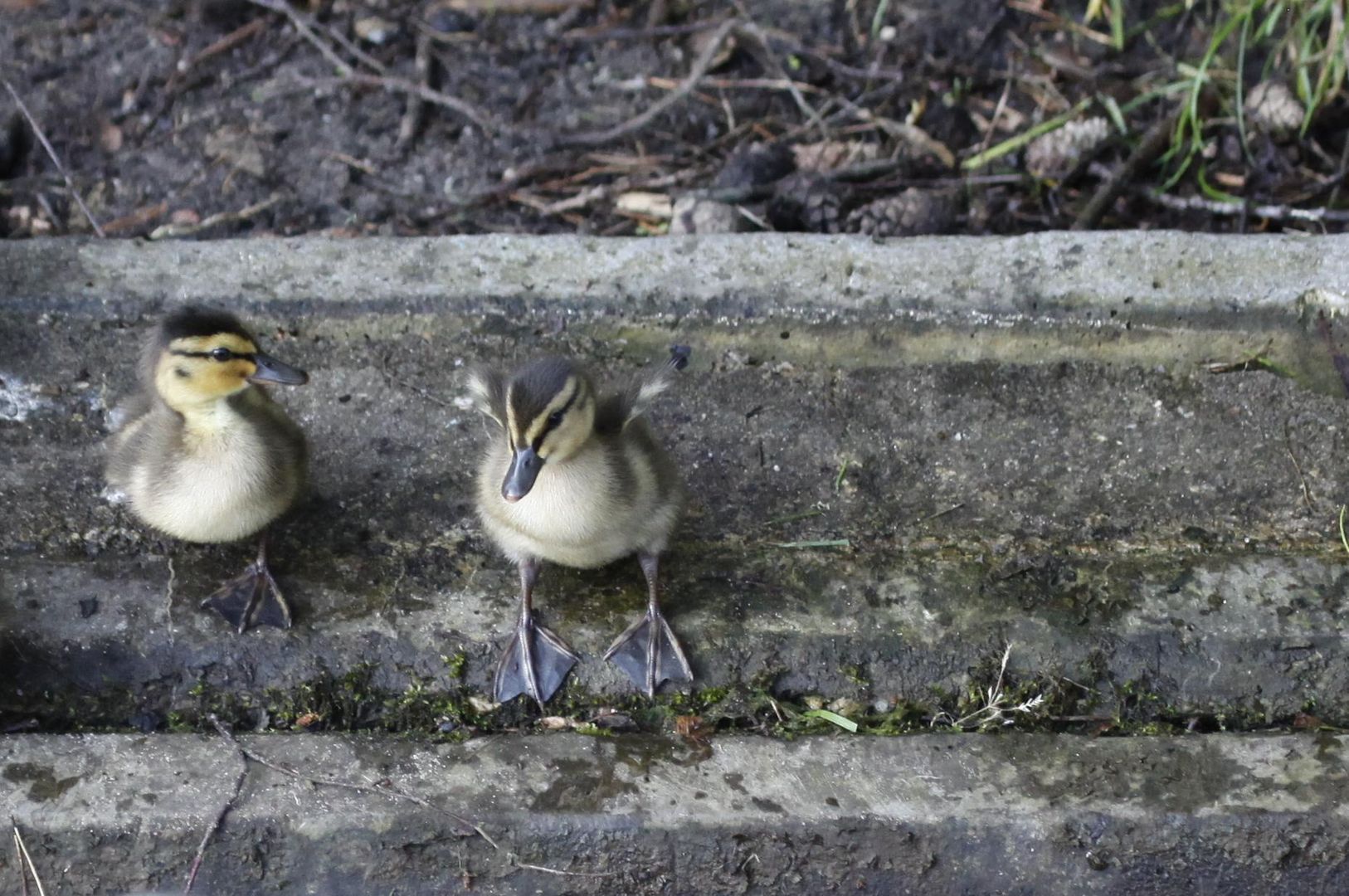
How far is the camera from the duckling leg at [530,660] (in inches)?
110

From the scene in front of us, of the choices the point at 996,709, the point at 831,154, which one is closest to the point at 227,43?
the point at 831,154

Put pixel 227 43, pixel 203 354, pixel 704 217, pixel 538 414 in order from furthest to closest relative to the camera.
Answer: pixel 227 43, pixel 704 217, pixel 203 354, pixel 538 414

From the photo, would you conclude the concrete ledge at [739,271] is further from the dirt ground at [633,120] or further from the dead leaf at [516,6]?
the dead leaf at [516,6]

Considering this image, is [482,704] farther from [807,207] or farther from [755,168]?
[755,168]

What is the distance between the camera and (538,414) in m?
2.52

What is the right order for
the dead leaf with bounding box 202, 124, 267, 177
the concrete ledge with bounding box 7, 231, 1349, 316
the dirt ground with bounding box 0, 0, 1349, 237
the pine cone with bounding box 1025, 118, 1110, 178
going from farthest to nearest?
1. the dead leaf with bounding box 202, 124, 267, 177
2. the pine cone with bounding box 1025, 118, 1110, 178
3. the dirt ground with bounding box 0, 0, 1349, 237
4. the concrete ledge with bounding box 7, 231, 1349, 316

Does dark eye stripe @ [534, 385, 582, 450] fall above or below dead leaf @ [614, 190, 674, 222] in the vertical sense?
above

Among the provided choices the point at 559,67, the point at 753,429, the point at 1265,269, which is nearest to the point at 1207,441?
the point at 1265,269

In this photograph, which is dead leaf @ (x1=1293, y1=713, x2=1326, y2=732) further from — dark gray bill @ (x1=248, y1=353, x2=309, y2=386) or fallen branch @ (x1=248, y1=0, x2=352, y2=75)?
fallen branch @ (x1=248, y1=0, x2=352, y2=75)

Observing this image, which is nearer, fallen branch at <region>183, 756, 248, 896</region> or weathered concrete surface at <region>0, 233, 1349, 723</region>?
fallen branch at <region>183, 756, 248, 896</region>

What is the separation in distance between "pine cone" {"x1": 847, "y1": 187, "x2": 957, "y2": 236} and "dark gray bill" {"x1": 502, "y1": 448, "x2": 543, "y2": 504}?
2273 mm

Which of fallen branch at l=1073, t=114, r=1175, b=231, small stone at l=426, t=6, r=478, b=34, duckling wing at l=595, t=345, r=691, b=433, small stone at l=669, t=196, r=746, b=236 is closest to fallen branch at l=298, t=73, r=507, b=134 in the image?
small stone at l=426, t=6, r=478, b=34

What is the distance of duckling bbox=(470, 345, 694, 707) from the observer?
2.72m

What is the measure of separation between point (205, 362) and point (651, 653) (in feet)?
3.77
